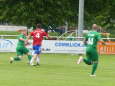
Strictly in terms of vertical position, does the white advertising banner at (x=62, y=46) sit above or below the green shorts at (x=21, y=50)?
below

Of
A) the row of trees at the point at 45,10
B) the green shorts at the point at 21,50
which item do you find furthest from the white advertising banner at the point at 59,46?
the row of trees at the point at 45,10

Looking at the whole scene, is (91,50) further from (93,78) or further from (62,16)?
(62,16)

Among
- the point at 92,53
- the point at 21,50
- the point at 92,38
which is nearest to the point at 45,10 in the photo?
the point at 21,50

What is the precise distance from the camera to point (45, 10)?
45281 mm

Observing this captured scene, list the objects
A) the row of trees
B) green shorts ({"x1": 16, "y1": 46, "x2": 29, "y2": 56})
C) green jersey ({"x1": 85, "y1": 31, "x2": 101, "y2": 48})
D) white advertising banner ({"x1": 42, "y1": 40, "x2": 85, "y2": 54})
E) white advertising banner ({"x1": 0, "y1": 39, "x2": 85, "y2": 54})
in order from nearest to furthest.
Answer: green jersey ({"x1": 85, "y1": 31, "x2": 101, "y2": 48}) < green shorts ({"x1": 16, "y1": 46, "x2": 29, "y2": 56}) < white advertising banner ({"x1": 0, "y1": 39, "x2": 85, "y2": 54}) < white advertising banner ({"x1": 42, "y1": 40, "x2": 85, "y2": 54}) < the row of trees

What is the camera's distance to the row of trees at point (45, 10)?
44781 mm

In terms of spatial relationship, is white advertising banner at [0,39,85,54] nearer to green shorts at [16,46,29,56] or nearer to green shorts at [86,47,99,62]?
green shorts at [16,46,29,56]

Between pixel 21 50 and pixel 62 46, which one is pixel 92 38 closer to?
pixel 21 50

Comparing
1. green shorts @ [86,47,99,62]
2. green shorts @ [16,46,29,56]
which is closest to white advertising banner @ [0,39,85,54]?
green shorts @ [16,46,29,56]

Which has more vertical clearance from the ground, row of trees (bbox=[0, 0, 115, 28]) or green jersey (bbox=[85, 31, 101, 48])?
row of trees (bbox=[0, 0, 115, 28])

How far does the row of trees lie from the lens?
44.8 m

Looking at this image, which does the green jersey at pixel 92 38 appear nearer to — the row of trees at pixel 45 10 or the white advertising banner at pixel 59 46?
the white advertising banner at pixel 59 46

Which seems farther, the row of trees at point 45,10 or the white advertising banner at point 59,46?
the row of trees at point 45,10

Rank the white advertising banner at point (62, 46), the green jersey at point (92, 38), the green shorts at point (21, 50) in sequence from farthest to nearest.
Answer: the white advertising banner at point (62, 46) < the green shorts at point (21, 50) < the green jersey at point (92, 38)
